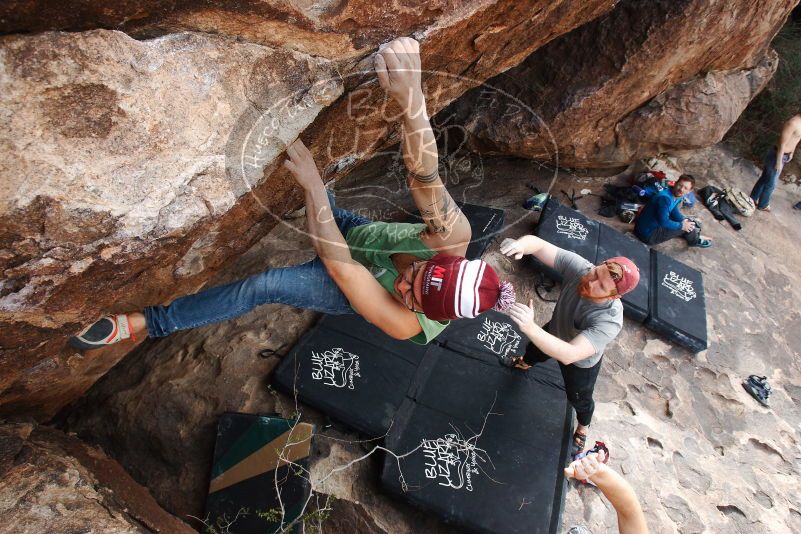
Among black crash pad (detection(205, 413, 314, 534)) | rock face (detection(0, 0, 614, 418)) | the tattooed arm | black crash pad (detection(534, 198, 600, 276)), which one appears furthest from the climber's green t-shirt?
black crash pad (detection(534, 198, 600, 276))

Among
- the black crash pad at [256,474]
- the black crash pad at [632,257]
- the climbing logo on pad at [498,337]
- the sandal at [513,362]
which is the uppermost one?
the black crash pad at [632,257]

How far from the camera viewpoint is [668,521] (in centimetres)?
333

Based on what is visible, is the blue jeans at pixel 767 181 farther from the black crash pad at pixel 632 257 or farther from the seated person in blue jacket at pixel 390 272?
the seated person in blue jacket at pixel 390 272

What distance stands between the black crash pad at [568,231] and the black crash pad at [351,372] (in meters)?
1.74

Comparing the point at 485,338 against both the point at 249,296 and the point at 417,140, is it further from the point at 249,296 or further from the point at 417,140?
the point at 417,140

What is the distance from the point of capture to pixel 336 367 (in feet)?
11.8

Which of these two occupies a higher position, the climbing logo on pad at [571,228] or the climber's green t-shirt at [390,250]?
the climber's green t-shirt at [390,250]

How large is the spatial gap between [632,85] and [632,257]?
1657 millimetres

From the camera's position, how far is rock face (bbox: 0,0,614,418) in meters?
1.58

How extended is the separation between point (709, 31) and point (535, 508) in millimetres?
4185

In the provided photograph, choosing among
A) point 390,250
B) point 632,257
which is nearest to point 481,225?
point 632,257

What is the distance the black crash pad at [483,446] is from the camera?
3049mm

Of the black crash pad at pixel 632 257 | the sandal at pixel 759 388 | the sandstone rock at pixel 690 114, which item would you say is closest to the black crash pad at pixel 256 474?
the black crash pad at pixel 632 257

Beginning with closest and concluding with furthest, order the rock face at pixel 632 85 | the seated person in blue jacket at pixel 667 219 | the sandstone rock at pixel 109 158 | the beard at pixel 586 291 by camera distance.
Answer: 1. the sandstone rock at pixel 109 158
2. the beard at pixel 586 291
3. the rock face at pixel 632 85
4. the seated person in blue jacket at pixel 667 219
